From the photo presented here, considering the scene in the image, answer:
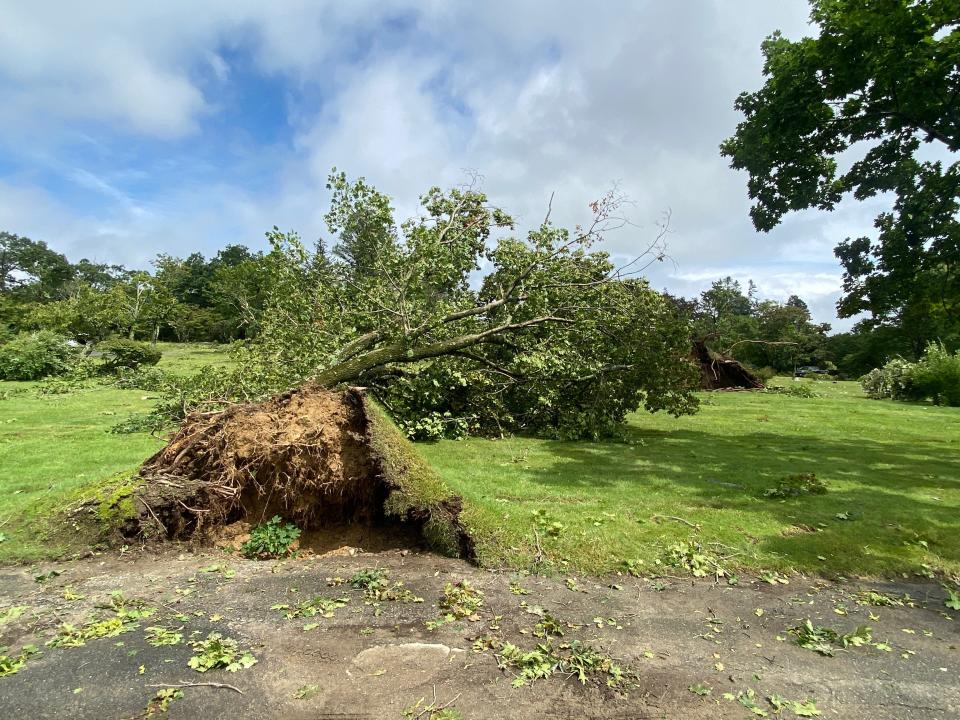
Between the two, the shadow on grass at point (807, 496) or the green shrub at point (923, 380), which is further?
the green shrub at point (923, 380)

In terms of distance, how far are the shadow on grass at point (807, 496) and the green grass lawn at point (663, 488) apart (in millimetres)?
22

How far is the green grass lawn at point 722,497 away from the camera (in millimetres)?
4793

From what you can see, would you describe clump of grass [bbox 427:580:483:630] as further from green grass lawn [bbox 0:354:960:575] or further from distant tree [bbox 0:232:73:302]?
distant tree [bbox 0:232:73:302]

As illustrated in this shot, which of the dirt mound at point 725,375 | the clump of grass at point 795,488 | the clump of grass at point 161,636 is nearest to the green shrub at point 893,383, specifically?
the dirt mound at point 725,375

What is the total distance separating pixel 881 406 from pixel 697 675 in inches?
735

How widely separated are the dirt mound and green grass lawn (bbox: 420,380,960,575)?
935 cm

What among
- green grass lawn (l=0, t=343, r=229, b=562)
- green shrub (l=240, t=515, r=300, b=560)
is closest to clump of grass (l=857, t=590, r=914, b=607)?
green shrub (l=240, t=515, r=300, b=560)

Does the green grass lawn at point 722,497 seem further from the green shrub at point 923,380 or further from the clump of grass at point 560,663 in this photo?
the green shrub at point 923,380

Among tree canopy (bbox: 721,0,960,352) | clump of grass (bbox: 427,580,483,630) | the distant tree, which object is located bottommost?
clump of grass (bbox: 427,580,483,630)

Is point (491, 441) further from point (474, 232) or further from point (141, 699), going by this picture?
point (141, 699)

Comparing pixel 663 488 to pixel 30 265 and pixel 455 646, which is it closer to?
pixel 455 646

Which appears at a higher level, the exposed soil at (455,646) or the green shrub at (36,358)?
the green shrub at (36,358)

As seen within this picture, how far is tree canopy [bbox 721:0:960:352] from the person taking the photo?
9.45 meters

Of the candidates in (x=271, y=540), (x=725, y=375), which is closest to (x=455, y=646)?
(x=271, y=540)
